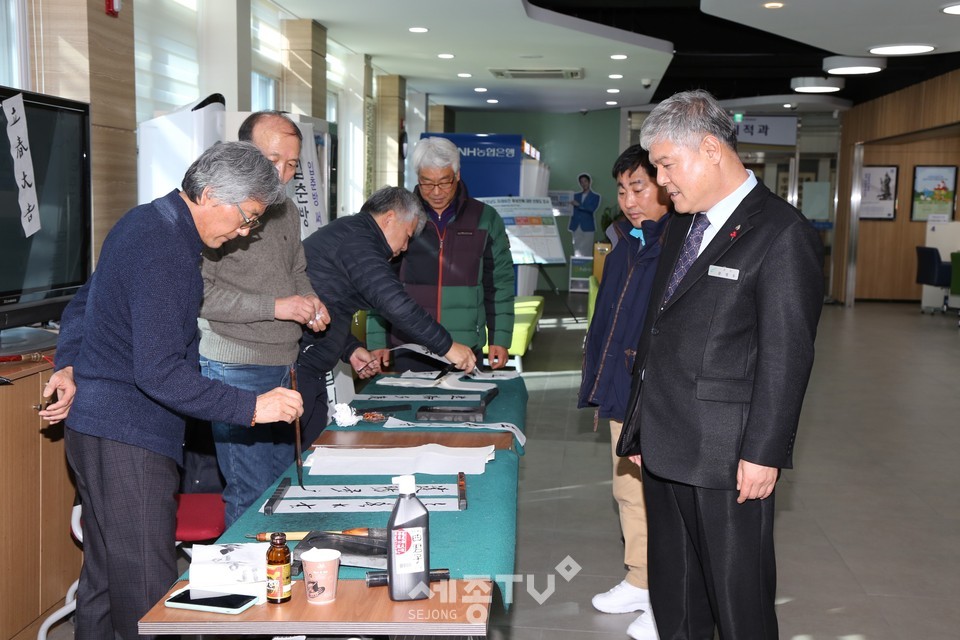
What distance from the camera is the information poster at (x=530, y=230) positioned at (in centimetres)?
1018

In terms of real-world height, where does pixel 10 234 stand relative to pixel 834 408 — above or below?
above

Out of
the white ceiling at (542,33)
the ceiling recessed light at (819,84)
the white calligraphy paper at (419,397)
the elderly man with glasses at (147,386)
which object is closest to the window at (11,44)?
the white calligraphy paper at (419,397)

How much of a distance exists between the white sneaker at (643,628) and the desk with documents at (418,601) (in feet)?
3.45

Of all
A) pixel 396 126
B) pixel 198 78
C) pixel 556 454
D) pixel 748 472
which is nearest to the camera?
pixel 748 472

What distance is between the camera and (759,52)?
12188mm

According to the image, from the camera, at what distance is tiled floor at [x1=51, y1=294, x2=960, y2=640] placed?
11.3ft

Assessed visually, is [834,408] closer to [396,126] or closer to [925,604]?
[925,604]

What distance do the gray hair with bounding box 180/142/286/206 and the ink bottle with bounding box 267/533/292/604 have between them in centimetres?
83

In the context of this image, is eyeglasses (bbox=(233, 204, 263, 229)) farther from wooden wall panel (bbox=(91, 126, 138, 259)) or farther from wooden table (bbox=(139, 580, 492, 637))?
wooden wall panel (bbox=(91, 126, 138, 259))

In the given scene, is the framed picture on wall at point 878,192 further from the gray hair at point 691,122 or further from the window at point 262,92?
the gray hair at point 691,122

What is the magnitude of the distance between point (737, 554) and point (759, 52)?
36.7 ft

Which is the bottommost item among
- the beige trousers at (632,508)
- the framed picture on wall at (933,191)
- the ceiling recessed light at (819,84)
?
the beige trousers at (632,508)

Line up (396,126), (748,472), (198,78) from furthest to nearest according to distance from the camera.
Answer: (396,126) < (198,78) < (748,472)

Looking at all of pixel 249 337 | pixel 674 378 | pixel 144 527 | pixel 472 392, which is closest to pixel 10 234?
pixel 249 337
